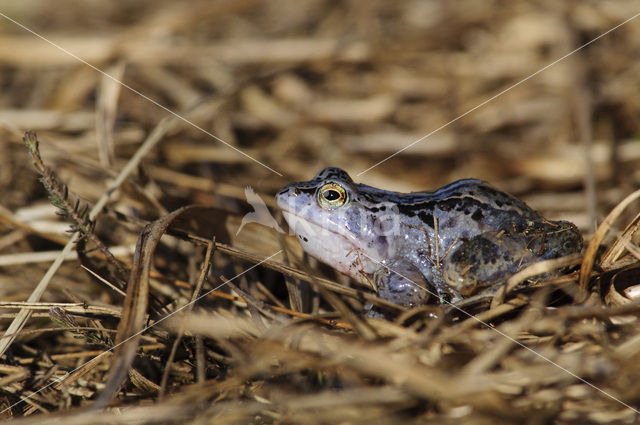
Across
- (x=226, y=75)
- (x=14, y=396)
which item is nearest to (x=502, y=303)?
(x=14, y=396)

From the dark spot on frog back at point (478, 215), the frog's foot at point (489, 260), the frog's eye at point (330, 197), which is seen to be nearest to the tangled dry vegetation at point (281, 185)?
the frog's foot at point (489, 260)

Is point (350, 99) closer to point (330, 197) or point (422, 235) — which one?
point (330, 197)

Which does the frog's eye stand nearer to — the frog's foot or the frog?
the frog

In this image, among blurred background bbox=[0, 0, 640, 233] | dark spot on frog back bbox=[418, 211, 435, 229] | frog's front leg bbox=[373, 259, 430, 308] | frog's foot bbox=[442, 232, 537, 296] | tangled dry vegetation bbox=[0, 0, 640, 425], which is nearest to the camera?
tangled dry vegetation bbox=[0, 0, 640, 425]

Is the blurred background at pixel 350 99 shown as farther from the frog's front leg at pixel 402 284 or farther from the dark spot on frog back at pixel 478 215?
the frog's front leg at pixel 402 284

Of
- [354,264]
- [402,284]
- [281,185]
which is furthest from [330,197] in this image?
[281,185]

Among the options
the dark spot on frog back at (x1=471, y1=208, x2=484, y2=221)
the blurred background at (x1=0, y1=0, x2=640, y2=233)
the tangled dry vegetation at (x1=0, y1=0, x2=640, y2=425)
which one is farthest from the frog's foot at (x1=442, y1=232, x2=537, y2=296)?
the blurred background at (x1=0, y1=0, x2=640, y2=233)

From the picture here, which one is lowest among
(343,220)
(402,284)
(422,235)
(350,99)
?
(402,284)
